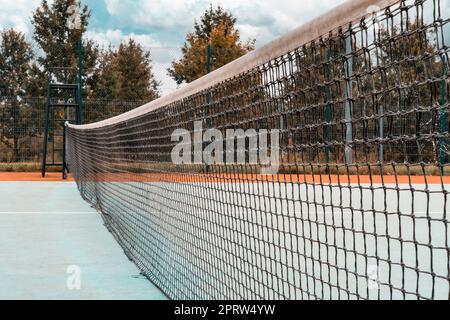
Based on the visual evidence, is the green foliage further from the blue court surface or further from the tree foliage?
the blue court surface

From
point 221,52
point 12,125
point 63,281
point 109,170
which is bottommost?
point 63,281

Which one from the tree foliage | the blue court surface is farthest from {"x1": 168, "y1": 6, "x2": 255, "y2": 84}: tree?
the blue court surface

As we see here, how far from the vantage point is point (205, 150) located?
14.2 ft

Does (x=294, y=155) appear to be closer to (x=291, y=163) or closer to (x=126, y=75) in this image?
(x=291, y=163)

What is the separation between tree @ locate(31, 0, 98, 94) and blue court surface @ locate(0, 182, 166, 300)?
48.0ft

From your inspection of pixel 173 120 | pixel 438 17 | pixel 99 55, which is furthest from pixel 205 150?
pixel 99 55

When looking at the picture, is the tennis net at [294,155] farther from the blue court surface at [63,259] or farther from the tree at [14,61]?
the tree at [14,61]

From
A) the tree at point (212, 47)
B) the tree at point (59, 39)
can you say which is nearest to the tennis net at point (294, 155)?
the tree at point (212, 47)

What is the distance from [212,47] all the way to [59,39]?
6.30 meters

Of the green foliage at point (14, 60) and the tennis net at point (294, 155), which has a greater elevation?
the green foliage at point (14, 60)

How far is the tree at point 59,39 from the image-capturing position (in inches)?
934

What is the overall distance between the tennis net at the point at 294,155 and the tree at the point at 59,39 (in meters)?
15.6

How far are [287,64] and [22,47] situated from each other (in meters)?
23.5

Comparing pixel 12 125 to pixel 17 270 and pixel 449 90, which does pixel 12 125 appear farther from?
pixel 449 90
